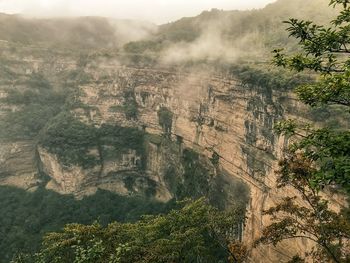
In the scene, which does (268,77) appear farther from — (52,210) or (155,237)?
(52,210)

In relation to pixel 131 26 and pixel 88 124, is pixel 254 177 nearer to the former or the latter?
pixel 88 124

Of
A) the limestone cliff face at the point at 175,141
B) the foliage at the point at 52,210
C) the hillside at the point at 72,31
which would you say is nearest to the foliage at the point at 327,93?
the limestone cliff face at the point at 175,141

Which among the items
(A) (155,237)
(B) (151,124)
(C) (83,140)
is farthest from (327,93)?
(C) (83,140)

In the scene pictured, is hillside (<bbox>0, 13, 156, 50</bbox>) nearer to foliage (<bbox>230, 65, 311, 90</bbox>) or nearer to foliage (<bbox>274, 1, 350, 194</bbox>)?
foliage (<bbox>230, 65, 311, 90</bbox>)

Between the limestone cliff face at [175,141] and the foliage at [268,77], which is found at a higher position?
the foliage at [268,77]

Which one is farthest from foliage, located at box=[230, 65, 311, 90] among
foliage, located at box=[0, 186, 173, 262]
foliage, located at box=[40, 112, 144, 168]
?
foliage, located at box=[40, 112, 144, 168]

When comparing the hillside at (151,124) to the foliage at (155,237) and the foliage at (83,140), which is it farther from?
the foliage at (155,237)

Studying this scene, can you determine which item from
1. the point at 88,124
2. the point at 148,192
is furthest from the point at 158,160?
the point at 88,124
